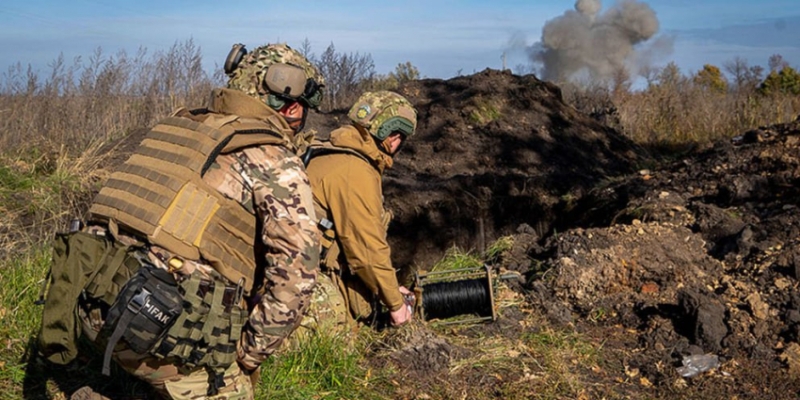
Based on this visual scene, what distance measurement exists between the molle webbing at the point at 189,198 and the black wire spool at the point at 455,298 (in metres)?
2.10

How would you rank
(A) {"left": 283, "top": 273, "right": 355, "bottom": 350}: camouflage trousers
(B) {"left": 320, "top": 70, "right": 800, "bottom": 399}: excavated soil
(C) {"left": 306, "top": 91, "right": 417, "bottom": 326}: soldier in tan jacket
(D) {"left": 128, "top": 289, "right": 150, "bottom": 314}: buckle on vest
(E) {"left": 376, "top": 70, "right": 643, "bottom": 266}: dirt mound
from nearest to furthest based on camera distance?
1. (D) {"left": 128, "top": 289, "right": 150, "bottom": 314}: buckle on vest
2. (C) {"left": 306, "top": 91, "right": 417, "bottom": 326}: soldier in tan jacket
3. (A) {"left": 283, "top": 273, "right": 355, "bottom": 350}: camouflage trousers
4. (B) {"left": 320, "top": 70, "right": 800, "bottom": 399}: excavated soil
5. (E) {"left": 376, "top": 70, "right": 643, "bottom": 266}: dirt mound

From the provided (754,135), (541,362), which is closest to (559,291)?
(541,362)

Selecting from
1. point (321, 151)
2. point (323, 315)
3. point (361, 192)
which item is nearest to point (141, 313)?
point (361, 192)

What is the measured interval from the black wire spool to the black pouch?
2499 mm

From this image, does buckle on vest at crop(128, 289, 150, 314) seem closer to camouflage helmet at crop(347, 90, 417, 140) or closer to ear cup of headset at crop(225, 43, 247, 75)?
ear cup of headset at crop(225, 43, 247, 75)

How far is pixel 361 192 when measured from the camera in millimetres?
4254

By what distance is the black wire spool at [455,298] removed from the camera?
17.3 feet

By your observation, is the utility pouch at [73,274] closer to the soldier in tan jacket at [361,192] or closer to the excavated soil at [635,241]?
the soldier in tan jacket at [361,192]

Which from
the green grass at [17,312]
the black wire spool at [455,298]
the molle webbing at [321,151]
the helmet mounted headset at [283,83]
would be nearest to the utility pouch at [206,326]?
the helmet mounted headset at [283,83]

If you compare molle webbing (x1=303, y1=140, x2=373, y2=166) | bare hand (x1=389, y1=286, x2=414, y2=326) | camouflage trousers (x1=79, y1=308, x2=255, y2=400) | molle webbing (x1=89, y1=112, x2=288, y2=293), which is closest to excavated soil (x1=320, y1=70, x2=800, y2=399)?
bare hand (x1=389, y1=286, x2=414, y2=326)

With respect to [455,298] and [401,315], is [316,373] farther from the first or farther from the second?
[455,298]

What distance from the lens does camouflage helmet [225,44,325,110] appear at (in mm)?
3520

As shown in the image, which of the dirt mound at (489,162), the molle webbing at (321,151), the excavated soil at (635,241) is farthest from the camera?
the dirt mound at (489,162)

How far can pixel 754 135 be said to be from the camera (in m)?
9.72
